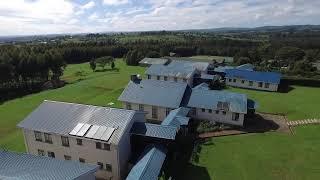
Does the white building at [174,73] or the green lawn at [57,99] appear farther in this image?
the white building at [174,73]

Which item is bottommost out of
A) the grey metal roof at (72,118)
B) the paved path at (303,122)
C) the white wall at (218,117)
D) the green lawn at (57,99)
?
the green lawn at (57,99)

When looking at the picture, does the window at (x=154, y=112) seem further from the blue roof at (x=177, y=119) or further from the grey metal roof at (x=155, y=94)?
the blue roof at (x=177, y=119)

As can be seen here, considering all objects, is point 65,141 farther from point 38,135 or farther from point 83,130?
point 38,135

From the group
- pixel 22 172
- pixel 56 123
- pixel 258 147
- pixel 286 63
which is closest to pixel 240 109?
pixel 258 147

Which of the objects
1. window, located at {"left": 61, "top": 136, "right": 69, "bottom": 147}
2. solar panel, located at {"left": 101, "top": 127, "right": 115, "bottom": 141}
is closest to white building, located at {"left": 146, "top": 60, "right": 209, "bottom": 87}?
solar panel, located at {"left": 101, "top": 127, "right": 115, "bottom": 141}

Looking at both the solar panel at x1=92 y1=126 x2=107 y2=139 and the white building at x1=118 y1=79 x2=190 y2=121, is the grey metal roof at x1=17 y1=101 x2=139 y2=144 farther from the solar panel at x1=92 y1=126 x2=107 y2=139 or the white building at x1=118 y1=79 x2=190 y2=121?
the white building at x1=118 y1=79 x2=190 y2=121

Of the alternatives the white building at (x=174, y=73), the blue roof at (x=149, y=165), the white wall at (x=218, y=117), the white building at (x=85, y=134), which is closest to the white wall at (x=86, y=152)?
the white building at (x=85, y=134)

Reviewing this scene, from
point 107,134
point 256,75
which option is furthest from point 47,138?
point 256,75
